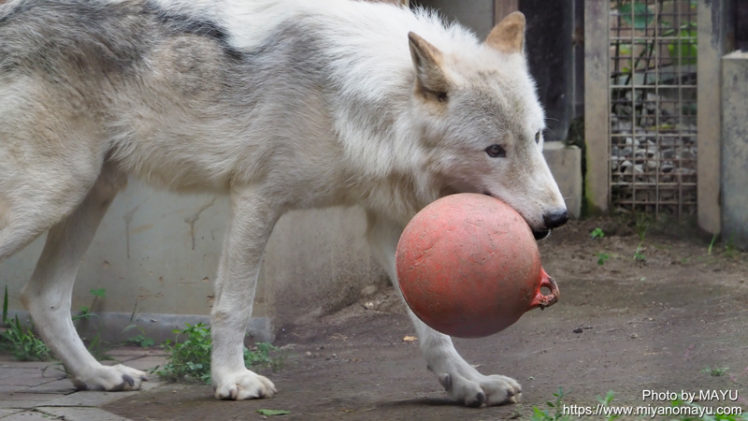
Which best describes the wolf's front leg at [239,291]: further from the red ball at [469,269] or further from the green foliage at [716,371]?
the green foliage at [716,371]

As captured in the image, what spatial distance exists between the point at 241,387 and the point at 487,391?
1.05 metres

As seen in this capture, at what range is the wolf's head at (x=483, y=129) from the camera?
4344 mm

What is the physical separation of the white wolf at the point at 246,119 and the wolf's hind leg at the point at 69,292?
0.01 meters

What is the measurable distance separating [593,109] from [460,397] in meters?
4.01

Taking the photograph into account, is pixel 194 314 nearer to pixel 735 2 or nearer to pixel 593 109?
pixel 593 109

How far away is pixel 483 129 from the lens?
441cm

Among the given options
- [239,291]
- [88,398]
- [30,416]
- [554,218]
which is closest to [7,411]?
[30,416]

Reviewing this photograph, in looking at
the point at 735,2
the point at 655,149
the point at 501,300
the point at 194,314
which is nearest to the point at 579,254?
the point at 655,149

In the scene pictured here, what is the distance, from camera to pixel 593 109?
→ 8.01 m

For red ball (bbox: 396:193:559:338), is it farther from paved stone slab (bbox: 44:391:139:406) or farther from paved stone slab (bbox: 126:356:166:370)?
paved stone slab (bbox: 126:356:166:370)

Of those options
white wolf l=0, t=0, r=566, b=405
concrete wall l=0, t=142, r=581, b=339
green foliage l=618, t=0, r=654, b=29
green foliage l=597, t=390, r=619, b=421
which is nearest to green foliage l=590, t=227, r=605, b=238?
green foliage l=618, t=0, r=654, b=29

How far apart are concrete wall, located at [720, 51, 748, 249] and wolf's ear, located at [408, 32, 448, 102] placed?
3.64 meters

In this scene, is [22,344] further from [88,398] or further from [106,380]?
[88,398]

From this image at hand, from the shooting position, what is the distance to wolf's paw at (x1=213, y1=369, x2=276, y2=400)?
4.68 metres
